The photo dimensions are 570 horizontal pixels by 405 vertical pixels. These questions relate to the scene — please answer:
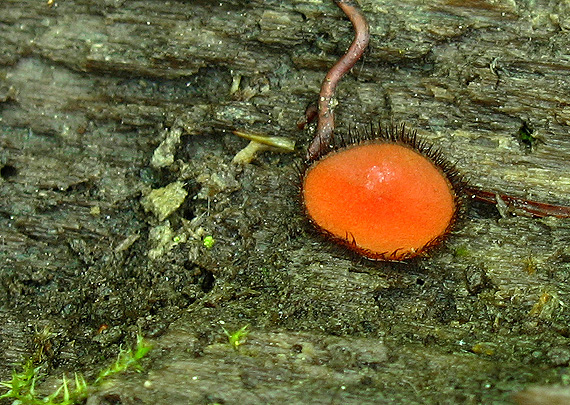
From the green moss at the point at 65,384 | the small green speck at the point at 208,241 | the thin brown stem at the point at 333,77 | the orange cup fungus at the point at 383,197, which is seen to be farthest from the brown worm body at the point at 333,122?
the green moss at the point at 65,384

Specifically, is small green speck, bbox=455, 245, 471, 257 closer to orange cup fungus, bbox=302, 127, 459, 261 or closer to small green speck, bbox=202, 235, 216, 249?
orange cup fungus, bbox=302, 127, 459, 261

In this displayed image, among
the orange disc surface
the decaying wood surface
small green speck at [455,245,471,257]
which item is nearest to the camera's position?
the orange disc surface

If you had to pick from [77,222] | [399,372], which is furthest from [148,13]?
[399,372]

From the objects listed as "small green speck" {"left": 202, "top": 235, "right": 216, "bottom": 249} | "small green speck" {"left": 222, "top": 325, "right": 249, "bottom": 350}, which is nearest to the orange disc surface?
"small green speck" {"left": 202, "top": 235, "right": 216, "bottom": 249}

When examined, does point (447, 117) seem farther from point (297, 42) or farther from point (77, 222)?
point (77, 222)

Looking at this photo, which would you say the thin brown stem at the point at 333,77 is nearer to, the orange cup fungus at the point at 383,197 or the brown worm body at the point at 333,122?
the brown worm body at the point at 333,122

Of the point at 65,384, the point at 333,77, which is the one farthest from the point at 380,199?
the point at 65,384

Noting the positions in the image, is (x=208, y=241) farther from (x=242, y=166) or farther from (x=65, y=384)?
(x=65, y=384)
